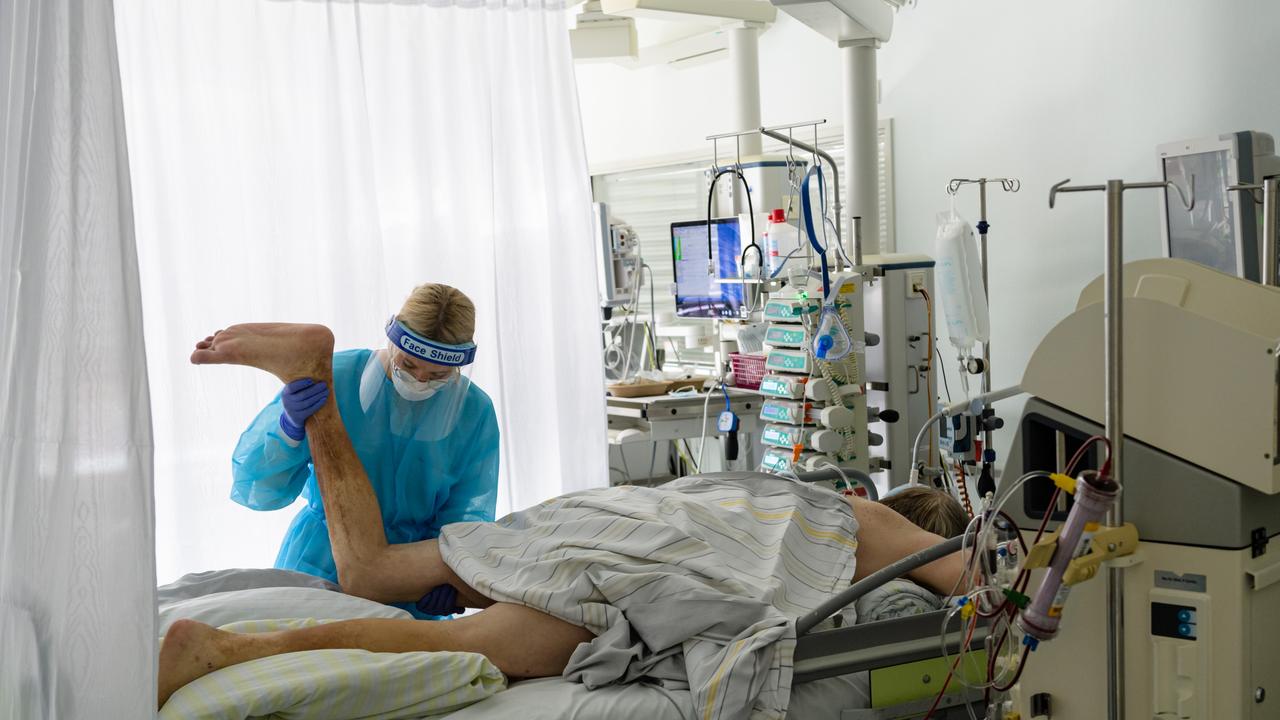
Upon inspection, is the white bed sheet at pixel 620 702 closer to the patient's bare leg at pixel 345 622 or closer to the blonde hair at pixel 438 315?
the patient's bare leg at pixel 345 622

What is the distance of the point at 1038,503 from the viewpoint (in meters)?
1.62

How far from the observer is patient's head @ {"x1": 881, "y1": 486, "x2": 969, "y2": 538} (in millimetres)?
2467

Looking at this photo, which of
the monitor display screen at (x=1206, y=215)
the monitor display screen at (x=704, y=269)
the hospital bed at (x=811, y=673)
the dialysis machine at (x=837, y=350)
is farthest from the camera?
the monitor display screen at (x=704, y=269)

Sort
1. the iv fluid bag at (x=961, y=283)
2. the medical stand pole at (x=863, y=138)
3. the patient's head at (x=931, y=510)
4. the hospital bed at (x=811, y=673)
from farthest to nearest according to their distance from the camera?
the medical stand pole at (x=863, y=138), the iv fluid bag at (x=961, y=283), the patient's head at (x=931, y=510), the hospital bed at (x=811, y=673)

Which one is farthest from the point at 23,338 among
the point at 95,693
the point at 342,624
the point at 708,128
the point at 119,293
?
the point at 708,128

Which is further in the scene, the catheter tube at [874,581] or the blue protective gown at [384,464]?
the blue protective gown at [384,464]

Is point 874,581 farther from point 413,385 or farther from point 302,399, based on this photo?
point 302,399

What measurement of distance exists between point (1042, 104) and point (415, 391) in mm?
3081

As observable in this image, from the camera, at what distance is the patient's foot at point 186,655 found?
1.60 m

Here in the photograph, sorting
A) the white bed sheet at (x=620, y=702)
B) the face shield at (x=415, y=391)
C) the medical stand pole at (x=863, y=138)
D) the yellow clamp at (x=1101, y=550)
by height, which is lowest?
the white bed sheet at (x=620, y=702)

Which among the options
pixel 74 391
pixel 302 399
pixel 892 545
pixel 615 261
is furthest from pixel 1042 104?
pixel 74 391

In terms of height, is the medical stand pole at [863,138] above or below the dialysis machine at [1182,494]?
above

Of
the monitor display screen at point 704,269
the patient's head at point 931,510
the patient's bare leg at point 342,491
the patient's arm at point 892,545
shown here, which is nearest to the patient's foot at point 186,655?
the patient's bare leg at point 342,491

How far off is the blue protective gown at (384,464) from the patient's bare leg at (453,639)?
1.51 ft
